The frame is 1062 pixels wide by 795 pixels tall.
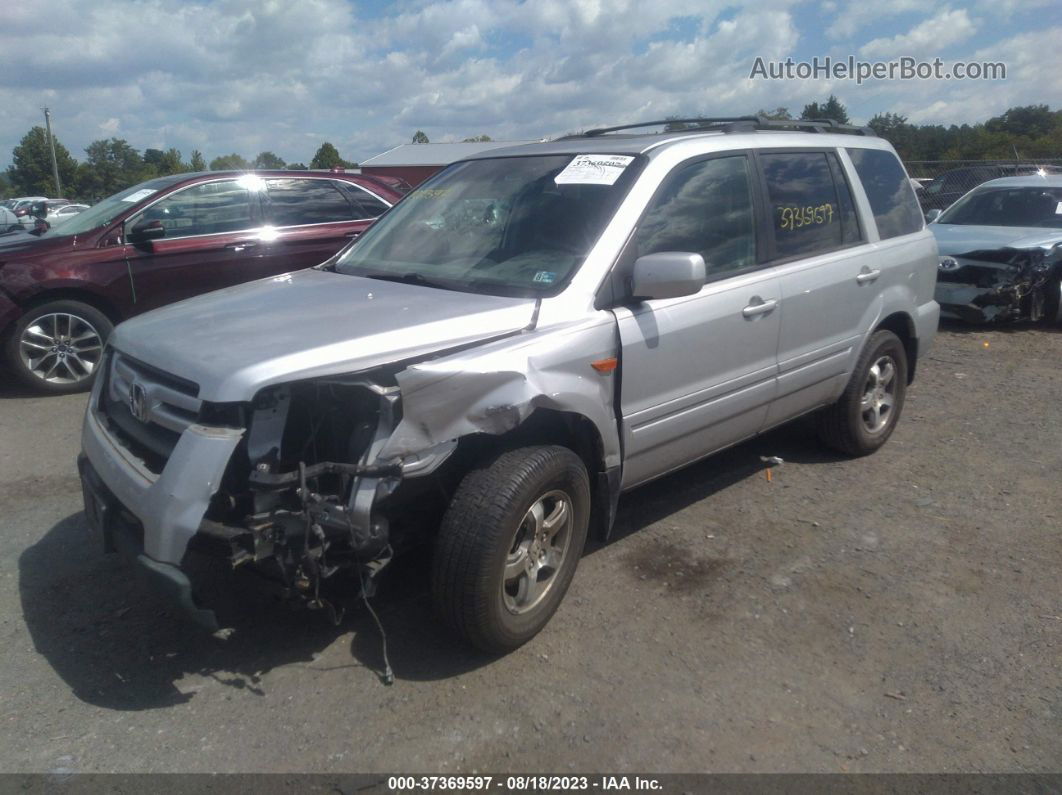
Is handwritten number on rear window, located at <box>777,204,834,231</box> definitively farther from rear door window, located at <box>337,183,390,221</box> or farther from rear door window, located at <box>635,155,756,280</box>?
rear door window, located at <box>337,183,390,221</box>

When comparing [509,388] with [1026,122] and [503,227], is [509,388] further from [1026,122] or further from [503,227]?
[1026,122]

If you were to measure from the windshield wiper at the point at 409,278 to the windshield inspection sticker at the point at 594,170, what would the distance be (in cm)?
74

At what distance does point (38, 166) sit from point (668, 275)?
61.6 meters

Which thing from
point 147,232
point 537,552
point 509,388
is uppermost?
point 147,232

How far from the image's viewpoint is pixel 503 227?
396cm

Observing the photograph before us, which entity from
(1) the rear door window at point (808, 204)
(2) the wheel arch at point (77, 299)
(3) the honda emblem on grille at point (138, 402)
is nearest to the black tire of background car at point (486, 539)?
(3) the honda emblem on grille at point (138, 402)

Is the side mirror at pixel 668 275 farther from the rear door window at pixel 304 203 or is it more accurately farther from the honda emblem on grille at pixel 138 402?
the rear door window at pixel 304 203

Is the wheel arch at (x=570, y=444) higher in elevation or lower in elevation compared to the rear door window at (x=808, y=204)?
lower

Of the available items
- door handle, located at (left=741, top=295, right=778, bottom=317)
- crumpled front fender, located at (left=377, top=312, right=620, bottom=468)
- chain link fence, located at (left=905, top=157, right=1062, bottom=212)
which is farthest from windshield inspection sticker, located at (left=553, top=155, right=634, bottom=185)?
chain link fence, located at (left=905, top=157, right=1062, bottom=212)

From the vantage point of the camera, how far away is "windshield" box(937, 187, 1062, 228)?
9.76 meters

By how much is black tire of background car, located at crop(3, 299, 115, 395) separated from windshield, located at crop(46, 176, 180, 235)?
0.69 m

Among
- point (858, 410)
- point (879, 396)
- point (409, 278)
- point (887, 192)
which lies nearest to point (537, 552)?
point (409, 278)

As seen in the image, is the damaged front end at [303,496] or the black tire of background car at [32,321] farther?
the black tire of background car at [32,321]

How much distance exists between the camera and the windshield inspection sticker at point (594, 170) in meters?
3.84
